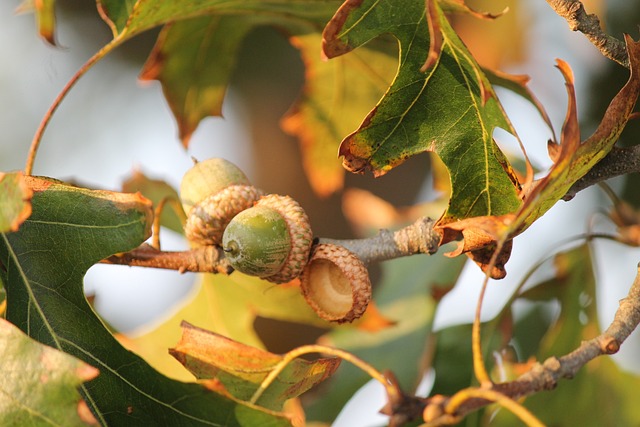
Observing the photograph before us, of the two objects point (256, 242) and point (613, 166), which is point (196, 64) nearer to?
point (256, 242)

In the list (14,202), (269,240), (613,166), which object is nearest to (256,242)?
(269,240)

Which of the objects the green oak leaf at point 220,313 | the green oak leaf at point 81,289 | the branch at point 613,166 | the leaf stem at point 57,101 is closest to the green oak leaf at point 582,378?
the green oak leaf at point 220,313

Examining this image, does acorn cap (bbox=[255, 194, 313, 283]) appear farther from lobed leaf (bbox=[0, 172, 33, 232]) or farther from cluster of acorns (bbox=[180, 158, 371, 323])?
lobed leaf (bbox=[0, 172, 33, 232])

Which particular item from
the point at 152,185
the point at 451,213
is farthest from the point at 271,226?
the point at 152,185

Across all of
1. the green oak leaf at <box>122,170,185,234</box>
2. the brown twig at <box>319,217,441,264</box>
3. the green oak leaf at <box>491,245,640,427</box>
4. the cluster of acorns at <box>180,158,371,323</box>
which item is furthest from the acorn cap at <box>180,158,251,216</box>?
the green oak leaf at <box>491,245,640,427</box>

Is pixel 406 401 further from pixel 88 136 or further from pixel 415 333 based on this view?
pixel 88 136

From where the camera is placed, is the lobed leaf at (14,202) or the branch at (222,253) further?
the branch at (222,253)

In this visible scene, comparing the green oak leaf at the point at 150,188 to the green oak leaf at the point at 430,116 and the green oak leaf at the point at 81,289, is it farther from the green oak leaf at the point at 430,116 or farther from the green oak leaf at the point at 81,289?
the green oak leaf at the point at 430,116
